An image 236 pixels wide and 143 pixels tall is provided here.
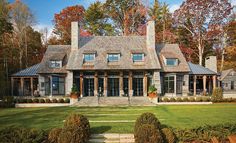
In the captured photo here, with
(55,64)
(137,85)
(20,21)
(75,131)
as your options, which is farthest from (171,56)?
(75,131)

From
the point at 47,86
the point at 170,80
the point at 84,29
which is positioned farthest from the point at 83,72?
the point at 84,29

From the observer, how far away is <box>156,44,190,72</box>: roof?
3194 cm

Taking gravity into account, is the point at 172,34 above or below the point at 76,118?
above

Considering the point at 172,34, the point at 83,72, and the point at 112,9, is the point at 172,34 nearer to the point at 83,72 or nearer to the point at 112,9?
the point at 112,9

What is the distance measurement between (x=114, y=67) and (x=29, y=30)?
1925 centimetres

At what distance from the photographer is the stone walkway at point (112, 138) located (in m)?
12.2

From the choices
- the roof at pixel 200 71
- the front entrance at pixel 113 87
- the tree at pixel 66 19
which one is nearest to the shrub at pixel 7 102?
the front entrance at pixel 113 87

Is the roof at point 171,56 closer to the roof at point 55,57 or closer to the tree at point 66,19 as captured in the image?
the roof at point 55,57

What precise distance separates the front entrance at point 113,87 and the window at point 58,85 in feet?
16.5

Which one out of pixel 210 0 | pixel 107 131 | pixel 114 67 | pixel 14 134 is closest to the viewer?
pixel 14 134

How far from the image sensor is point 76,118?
11750mm

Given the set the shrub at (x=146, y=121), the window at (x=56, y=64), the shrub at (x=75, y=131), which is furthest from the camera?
the window at (x=56, y=64)

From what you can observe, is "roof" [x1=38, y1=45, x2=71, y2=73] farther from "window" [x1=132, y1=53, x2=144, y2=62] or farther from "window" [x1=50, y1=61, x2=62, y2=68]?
"window" [x1=132, y1=53, x2=144, y2=62]

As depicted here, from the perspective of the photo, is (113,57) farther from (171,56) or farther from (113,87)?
(171,56)
